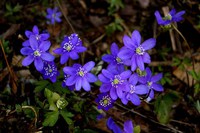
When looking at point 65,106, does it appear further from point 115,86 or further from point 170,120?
point 170,120

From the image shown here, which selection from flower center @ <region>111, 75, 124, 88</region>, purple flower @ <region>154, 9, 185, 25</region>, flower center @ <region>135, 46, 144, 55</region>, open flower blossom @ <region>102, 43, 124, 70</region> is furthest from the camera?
purple flower @ <region>154, 9, 185, 25</region>

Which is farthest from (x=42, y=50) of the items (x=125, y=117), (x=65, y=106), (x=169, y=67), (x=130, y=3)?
(x=130, y=3)

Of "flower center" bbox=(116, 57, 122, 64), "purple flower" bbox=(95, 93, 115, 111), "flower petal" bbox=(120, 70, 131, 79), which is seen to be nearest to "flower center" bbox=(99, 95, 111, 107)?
"purple flower" bbox=(95, 93, 115, 111)

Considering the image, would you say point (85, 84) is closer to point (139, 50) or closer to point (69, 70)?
point (69, 70)

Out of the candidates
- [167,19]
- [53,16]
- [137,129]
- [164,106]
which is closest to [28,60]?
[137,129]

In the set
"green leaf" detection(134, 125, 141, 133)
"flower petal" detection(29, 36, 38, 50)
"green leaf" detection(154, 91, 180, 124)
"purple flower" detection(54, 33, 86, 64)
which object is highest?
"flower petal" detection(29, 36, 38, 50)

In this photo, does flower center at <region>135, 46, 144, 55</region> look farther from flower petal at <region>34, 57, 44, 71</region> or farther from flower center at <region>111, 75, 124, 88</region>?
flower petal at <region>34, 57, 44, 71</region>
